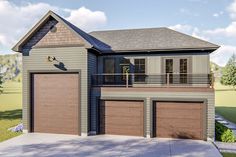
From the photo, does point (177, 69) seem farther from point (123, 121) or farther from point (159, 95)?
point (123, 121)

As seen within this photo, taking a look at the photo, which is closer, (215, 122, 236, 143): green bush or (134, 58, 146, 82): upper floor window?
(215, 122, 236, 143): green bush

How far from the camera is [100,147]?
457 inches

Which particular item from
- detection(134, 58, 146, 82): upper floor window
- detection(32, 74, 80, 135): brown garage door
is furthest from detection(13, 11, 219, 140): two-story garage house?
detection(134, 58, 146, 82): upper floor window

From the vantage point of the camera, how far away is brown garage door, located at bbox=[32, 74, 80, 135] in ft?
47.6

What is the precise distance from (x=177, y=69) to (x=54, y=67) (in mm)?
9030

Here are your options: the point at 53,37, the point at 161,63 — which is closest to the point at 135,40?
the point at 161,63

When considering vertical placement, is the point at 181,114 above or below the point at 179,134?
above

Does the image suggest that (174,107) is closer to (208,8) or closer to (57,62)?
(57,62)

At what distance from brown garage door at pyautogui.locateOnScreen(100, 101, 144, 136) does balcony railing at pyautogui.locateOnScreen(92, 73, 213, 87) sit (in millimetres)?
1840

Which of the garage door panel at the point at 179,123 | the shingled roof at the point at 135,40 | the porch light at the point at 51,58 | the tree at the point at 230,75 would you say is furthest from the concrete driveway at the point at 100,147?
the tree at the point at 230,75

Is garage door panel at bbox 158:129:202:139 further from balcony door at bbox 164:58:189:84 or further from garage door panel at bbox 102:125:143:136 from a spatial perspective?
balcony door at bbox 164:58:189:84

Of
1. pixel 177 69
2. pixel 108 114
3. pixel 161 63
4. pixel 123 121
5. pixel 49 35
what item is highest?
pixel 49 35

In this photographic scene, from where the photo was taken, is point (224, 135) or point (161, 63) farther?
point (161, 63)

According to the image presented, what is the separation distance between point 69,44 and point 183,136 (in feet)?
31.6
